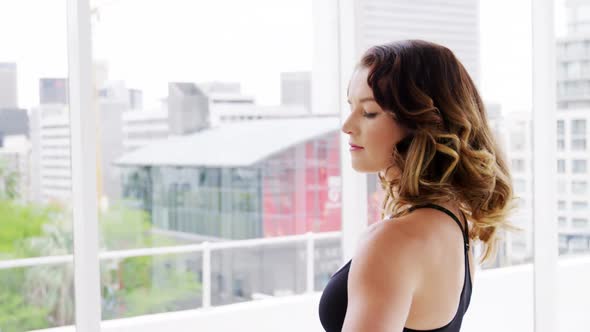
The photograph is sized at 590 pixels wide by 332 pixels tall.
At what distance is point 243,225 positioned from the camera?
9367 millimetres

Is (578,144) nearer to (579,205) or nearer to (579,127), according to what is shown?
(579,127)

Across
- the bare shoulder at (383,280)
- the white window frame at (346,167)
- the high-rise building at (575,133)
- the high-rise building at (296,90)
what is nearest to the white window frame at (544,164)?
the white window frame at (346,167)

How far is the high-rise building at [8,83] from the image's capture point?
228 inches

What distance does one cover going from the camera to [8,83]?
19.0 ft

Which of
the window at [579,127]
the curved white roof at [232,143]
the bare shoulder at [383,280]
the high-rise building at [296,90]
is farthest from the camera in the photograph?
the curved white roof at [232,143]

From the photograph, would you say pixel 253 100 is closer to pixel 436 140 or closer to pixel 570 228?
pixel 570 228

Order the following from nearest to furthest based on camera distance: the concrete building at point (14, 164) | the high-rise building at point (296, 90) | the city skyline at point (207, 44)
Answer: the concrete building at point (14, 164) → the city skyline at point (207, 44) → the high-rise building at point (296, 90)

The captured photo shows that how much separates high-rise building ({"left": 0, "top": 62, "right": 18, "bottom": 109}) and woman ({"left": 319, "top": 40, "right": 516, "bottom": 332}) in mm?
5052

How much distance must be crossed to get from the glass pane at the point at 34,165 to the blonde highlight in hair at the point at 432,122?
197 inches

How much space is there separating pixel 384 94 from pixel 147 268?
298 inches

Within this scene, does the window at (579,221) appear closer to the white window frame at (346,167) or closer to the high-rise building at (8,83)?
the white window frame at (346,167)

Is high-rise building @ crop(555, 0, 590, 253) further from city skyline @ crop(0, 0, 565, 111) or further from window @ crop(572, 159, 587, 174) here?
city skyline @ crop(0, 0, 565, 111)

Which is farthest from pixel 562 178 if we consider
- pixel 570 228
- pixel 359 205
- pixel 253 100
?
pixel 253 100

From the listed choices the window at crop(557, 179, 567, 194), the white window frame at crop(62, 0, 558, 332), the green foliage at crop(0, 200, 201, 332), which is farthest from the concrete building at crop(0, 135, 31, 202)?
the window at crop(557, 179, 567, 194)
